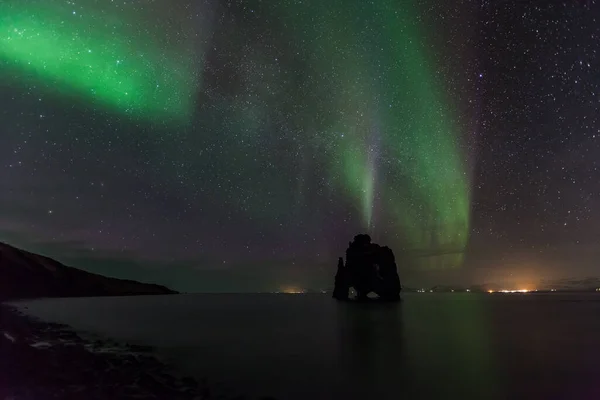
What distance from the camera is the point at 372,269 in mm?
178250

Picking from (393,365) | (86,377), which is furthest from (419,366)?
(86,377)

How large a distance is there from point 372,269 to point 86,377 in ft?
542

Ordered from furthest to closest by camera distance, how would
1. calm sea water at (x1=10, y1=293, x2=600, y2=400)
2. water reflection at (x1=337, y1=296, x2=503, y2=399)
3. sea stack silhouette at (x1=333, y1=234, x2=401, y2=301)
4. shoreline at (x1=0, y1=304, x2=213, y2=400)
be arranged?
sea stack silhouette at (x1=333, y1=234, x2=401, y2=301)
water reflection at (x1=337, y1=296, x2=503, y2=399)
calm sea water at (x1=10, y1=293, x2=600, y2=400)
shoreline at (x1=0, y1=304, x2=213, y2=400)

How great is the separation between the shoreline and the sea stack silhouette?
15385cm

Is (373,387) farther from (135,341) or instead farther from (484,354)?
(135,341)

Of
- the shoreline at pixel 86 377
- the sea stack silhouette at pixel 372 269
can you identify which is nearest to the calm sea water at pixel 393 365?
the shoreline at pixel 86 377

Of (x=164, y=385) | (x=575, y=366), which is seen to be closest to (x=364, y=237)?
(x=575, y=366)

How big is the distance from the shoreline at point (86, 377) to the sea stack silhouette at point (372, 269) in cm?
15385

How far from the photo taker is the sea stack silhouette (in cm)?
17625

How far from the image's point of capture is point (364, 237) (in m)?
181

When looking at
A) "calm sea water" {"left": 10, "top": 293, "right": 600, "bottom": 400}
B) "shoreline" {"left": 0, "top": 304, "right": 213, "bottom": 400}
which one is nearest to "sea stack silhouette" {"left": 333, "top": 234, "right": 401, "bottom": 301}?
"calm sea water" {"left": 10, "top": 293, "right": 600, "bottom": 400}

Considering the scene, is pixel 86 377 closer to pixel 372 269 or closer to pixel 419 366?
pixel 419 366

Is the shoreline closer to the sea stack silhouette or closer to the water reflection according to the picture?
the water reflection

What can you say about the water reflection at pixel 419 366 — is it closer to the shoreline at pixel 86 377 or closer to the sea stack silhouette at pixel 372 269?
the shoreline at pixel 86 377
